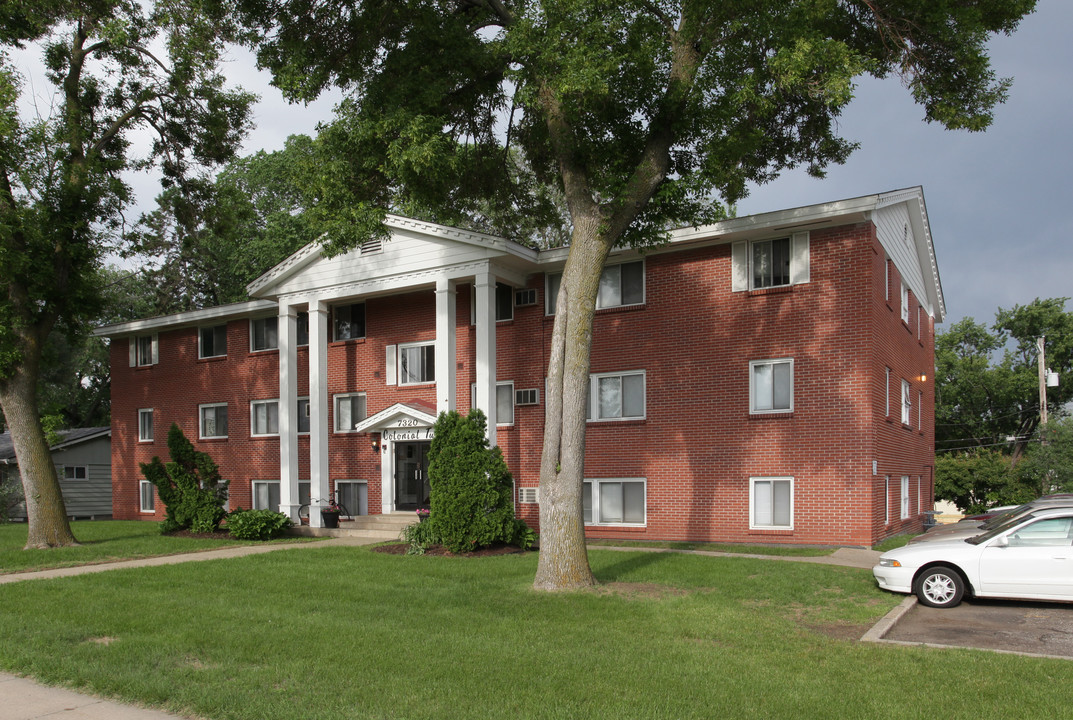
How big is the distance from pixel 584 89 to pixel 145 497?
81.6 ft

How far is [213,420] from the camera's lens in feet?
91.8

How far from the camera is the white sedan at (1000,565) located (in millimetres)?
10562

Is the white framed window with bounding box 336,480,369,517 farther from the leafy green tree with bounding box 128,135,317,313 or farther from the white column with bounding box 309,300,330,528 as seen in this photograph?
the leafy green tree with bounding box 128,135,317,313

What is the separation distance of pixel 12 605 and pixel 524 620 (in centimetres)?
675

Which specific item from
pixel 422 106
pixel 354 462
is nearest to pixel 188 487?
pixel 354 462

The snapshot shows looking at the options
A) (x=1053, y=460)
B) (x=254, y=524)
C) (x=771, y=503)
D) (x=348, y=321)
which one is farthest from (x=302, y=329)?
(x=1053, y=460)

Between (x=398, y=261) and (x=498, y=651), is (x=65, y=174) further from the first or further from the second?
(x=498, y=651)

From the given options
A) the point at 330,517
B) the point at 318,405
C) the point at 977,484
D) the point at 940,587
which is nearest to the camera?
the point at 940,587

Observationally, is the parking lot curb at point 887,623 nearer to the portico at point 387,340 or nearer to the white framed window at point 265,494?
the portico at point 387,340

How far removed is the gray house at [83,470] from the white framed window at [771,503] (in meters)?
27.8

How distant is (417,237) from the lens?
21.7 m

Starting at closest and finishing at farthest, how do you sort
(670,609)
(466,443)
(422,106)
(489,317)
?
(670,609)
(422,106)
(466,443)
(489,317)

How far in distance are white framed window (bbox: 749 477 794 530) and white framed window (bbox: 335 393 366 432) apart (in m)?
11.5

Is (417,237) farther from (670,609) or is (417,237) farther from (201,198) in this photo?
(670,609)
